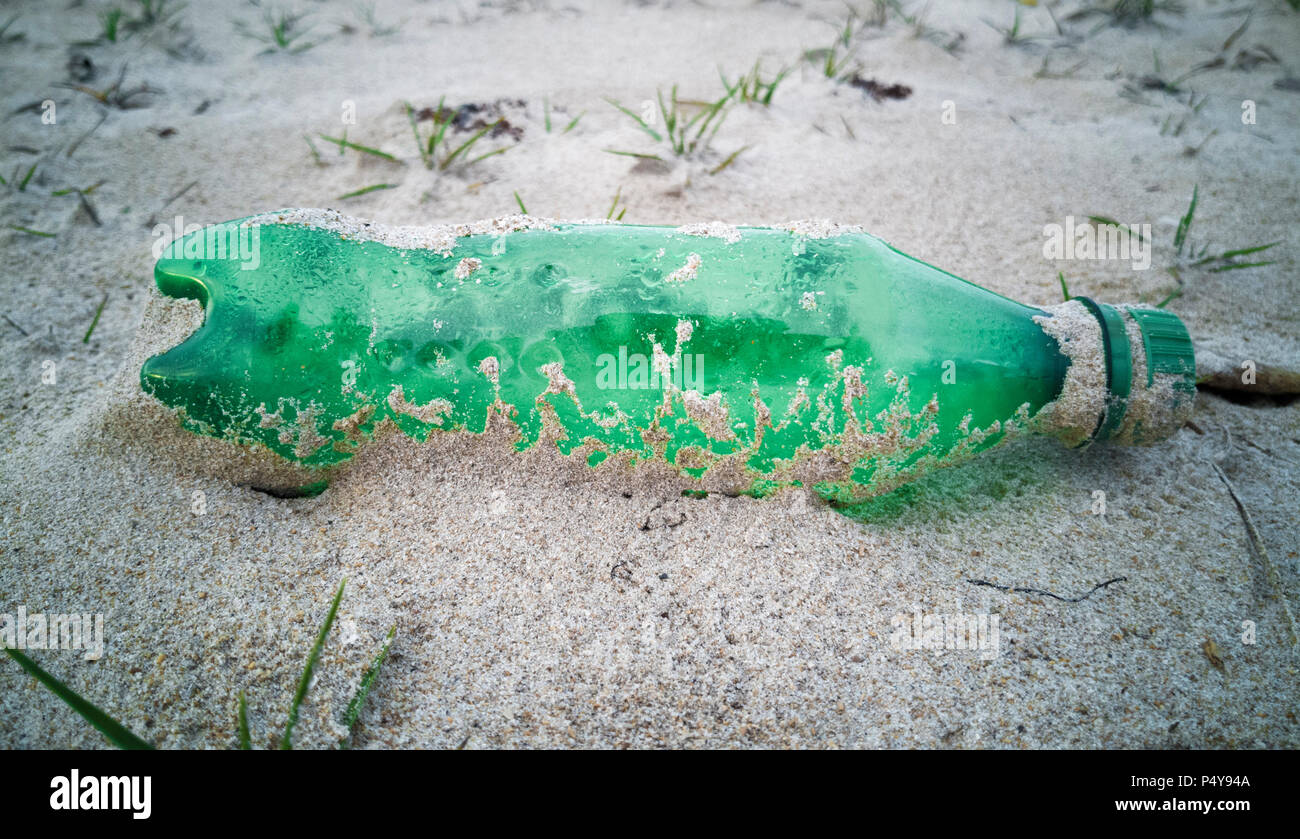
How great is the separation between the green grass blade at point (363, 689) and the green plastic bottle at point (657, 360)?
0.35 meters

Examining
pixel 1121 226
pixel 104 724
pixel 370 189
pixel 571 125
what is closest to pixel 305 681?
pixel 104 724

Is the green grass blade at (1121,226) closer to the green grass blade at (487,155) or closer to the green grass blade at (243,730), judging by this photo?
the green grass blade at (487,155)

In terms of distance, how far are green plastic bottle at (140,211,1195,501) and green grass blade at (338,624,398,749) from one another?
347mm

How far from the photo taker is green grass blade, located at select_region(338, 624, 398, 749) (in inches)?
37.1

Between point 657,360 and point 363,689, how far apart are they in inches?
25.3

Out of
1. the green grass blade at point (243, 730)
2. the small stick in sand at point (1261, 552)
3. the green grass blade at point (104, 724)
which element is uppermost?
the small stick in sand at point (1261, 552)

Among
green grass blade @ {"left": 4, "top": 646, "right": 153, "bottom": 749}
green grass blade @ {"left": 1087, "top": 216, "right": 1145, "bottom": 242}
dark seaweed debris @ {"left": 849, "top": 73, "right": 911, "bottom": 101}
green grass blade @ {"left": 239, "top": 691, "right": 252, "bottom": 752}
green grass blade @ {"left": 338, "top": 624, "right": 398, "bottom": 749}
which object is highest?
dark seaweed debris @ {"left": 849, "top": 73, "right": 911, "bottom": 101}

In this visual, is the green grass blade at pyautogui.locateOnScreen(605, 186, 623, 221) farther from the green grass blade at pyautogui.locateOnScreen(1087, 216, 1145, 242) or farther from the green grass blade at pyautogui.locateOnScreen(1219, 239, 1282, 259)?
the green grass blade at pyautogui.locateOnScreen(1219, 239, 1282, 259)

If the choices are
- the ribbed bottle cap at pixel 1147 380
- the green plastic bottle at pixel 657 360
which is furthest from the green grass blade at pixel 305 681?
the ribbed bottle cap at pixel 1147 380

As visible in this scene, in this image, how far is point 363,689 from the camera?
0.98m

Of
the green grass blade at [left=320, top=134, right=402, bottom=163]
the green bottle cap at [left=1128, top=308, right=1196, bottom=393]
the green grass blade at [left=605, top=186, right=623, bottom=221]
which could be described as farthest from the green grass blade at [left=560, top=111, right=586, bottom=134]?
Result: the green bottle cap at [left=1128, top=308, right=1196, bottom=393]

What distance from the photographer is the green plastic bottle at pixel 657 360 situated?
1166 millimetres

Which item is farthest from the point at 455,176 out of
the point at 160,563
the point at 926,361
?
the point at 926,361
